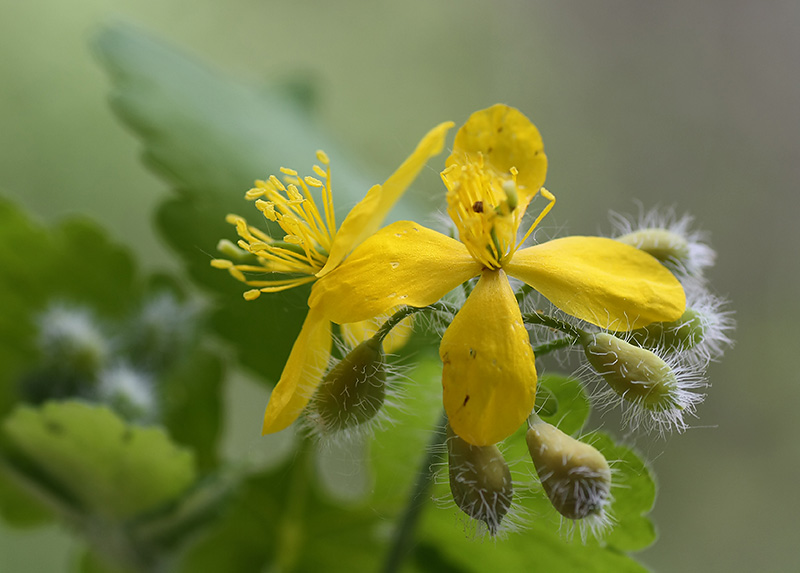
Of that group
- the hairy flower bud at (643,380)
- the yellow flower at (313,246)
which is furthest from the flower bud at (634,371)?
the yellow flower at (313,246)

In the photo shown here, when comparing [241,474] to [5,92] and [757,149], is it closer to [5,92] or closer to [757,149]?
[5,92]

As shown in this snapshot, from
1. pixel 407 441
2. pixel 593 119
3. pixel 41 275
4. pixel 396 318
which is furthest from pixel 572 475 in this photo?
pixel 593 119

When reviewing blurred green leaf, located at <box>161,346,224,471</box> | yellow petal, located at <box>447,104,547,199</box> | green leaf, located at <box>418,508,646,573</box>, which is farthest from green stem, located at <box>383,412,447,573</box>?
blurred green leaf, located at <box>161,346,224,471</box>

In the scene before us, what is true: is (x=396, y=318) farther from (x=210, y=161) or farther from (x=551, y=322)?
(x=210, y=161)

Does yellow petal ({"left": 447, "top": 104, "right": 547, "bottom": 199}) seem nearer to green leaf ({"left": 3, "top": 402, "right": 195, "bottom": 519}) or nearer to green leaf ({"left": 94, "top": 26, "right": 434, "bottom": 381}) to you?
green leaf ({"left": 94, "top": 26, "right": 434, "bottom": 381})

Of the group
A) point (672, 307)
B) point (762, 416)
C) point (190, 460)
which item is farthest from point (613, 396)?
point (762, 416)

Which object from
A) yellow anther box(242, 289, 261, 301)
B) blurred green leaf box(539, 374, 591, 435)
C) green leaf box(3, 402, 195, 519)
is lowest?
green leaf box(3, 402, 195, 519)
